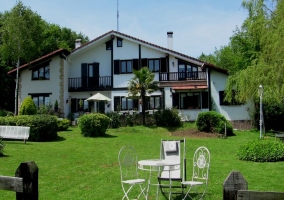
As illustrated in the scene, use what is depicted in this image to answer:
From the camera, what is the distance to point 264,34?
469 inches

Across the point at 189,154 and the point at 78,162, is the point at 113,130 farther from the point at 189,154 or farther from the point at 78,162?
the point at 78,162

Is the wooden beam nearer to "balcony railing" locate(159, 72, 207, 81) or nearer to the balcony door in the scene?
"balcony railing" locate(159, 72, 207, 81)

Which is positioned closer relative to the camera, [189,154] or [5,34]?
[189,154]

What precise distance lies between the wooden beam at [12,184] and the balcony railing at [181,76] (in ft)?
87.2

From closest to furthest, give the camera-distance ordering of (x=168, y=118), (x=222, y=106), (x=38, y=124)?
1. (x=38, y=124)
2. (x=168, y=118)
3. (x=222, y=106)

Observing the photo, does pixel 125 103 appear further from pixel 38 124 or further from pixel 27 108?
pixel 38 124

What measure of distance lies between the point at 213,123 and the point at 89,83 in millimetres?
13277

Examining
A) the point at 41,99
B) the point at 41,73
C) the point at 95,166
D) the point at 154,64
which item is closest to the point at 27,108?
the point at 41,99

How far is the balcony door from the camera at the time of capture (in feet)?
103

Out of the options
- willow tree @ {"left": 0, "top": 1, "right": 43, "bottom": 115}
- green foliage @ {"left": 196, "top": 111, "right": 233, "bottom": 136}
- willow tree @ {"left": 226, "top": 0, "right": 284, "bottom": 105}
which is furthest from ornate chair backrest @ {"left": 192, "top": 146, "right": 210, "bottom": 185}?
willow tree @ {"left": 0, "top": 1, "right": 43, "bottom": 115}

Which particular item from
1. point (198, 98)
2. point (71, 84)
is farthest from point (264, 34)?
point (71, 84)

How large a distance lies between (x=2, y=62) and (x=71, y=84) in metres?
11.1

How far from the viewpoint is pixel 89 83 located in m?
31.5

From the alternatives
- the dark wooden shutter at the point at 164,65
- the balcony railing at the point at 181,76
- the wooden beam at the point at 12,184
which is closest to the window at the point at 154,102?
the balcony railing at the point at 181,76
